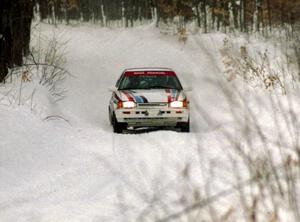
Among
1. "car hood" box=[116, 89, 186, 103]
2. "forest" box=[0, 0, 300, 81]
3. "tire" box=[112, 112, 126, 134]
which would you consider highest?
"car hood" box=[116, 89, 186, 103]

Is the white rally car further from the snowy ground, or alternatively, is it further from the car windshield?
the snowy ground

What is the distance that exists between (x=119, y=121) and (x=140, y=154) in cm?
320

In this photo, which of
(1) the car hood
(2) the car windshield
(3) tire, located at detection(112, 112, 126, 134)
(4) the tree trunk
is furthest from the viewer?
(4) the tree trunk

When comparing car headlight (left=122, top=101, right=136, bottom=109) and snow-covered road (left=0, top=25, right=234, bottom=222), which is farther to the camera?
car headlight (left=122, top=101, right=136, bottom=109)

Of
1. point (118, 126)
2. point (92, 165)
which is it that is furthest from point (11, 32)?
point (92, 165)

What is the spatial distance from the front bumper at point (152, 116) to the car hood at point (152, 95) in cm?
18

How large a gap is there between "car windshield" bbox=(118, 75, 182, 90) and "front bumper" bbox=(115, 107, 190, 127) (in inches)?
28.2

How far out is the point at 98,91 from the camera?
72.0ft

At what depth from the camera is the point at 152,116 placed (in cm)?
1223

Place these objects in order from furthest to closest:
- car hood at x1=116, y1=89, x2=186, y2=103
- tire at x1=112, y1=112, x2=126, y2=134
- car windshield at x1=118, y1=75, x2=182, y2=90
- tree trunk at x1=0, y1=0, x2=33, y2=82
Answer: tree trunk at x1=0, y1=0, x2=33, y2=82
car windshield at x1=118, y1=75, x2=182, y2=90
tire at x1=112, y1=112, x2=126, y2=134
car hood at x1=116, y1=89, x2=186, y2=103

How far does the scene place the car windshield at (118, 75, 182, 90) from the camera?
1281 centimetres

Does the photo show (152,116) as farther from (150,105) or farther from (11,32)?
(11,32)

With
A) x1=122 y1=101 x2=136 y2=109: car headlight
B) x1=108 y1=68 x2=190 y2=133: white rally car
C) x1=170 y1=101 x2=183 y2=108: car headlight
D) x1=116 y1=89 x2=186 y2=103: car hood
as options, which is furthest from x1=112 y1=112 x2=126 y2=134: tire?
x1=170 y1=101 x2=183 y2=108: car headlight

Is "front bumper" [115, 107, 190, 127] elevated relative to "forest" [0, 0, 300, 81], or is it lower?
elevated
